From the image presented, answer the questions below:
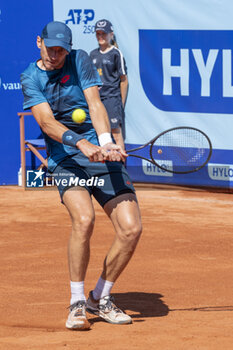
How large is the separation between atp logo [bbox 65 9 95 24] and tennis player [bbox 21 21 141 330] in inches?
224

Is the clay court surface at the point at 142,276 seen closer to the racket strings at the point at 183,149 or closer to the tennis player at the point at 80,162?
the tennis player at the point at 80,162

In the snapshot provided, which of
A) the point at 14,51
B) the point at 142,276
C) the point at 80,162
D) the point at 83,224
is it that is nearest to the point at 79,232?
the point at 83,224

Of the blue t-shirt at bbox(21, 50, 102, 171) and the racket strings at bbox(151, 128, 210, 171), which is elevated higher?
the blue t-shirt at bbox(21, 50, 102, 171)

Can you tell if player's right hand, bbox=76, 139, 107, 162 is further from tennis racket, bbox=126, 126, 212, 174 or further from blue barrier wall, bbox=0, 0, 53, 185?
blue barrier wall, bbox=0, 0, 53, 185

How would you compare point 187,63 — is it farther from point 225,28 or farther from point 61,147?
point 61,147

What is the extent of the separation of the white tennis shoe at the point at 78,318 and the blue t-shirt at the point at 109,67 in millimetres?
Result: 5499

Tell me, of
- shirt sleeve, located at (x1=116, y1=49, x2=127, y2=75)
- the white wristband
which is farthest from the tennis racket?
the white wristband

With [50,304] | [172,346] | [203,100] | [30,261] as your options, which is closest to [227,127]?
[203,100]

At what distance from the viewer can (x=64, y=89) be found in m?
5.01

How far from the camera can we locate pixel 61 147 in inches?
200

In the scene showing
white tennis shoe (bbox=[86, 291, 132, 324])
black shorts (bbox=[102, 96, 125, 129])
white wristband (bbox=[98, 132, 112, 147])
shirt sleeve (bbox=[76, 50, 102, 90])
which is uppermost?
shirt sleeve (bbox=[76, 50, 102, 90])

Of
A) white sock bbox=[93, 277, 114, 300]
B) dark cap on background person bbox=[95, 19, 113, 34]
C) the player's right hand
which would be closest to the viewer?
the player's right hand

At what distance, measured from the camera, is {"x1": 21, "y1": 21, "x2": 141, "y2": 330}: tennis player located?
4.82 meters

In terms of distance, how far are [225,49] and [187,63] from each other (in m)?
0.56
